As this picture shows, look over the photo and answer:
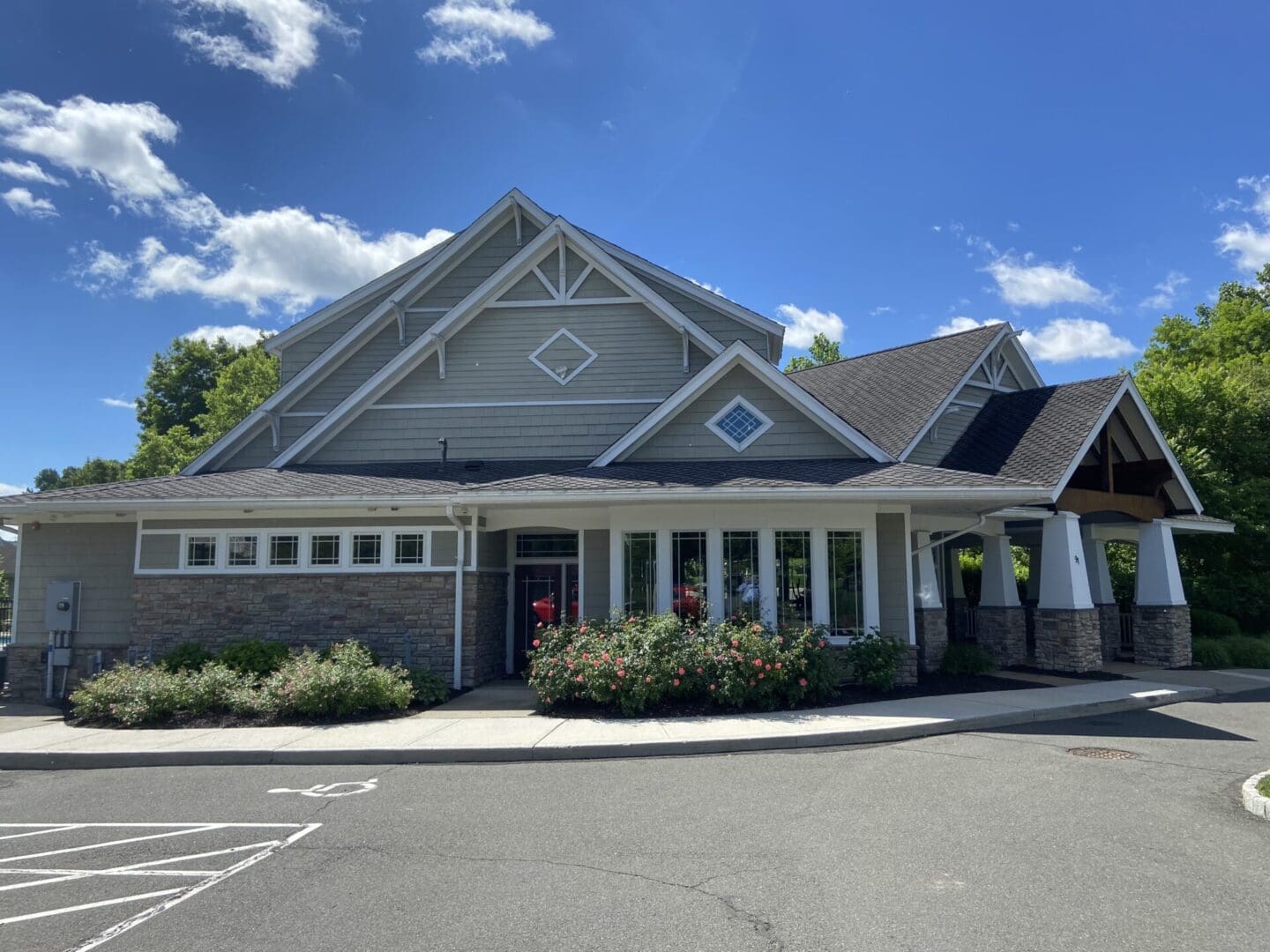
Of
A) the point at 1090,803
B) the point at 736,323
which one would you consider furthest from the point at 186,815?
the point at 736,323

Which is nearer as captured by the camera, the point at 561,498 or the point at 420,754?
the point at 420,754

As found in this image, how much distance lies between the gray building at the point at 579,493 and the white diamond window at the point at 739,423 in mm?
47

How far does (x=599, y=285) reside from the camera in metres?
16.7

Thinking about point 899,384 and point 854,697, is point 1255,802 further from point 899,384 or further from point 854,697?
point 899,384

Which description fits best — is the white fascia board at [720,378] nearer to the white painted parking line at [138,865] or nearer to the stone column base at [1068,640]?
the stone column base at [1068,640]

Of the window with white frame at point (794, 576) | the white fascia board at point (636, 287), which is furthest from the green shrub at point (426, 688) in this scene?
the white fascia board at point (636, 287)

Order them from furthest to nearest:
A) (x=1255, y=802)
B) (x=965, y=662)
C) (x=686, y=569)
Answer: (x=965, y=662) → (x=686, y=569) → (x=1255, y=802)

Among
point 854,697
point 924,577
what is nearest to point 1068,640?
point 924,577

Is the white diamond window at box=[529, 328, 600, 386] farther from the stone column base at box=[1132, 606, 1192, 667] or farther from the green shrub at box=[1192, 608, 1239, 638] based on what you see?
the green shrub at box=[1192, 608, 1239, 638]

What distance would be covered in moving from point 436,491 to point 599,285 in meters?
5.84

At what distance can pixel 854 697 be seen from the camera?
39.7 ft

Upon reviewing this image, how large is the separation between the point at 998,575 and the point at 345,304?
14.4 meters

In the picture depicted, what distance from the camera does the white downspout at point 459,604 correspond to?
13180mm

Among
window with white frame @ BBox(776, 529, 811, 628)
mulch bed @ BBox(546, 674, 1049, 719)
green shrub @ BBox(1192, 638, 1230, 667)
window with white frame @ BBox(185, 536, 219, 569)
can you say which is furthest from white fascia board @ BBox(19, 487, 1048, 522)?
green shrub @ BBox(1192, 638, 1230, 667)
